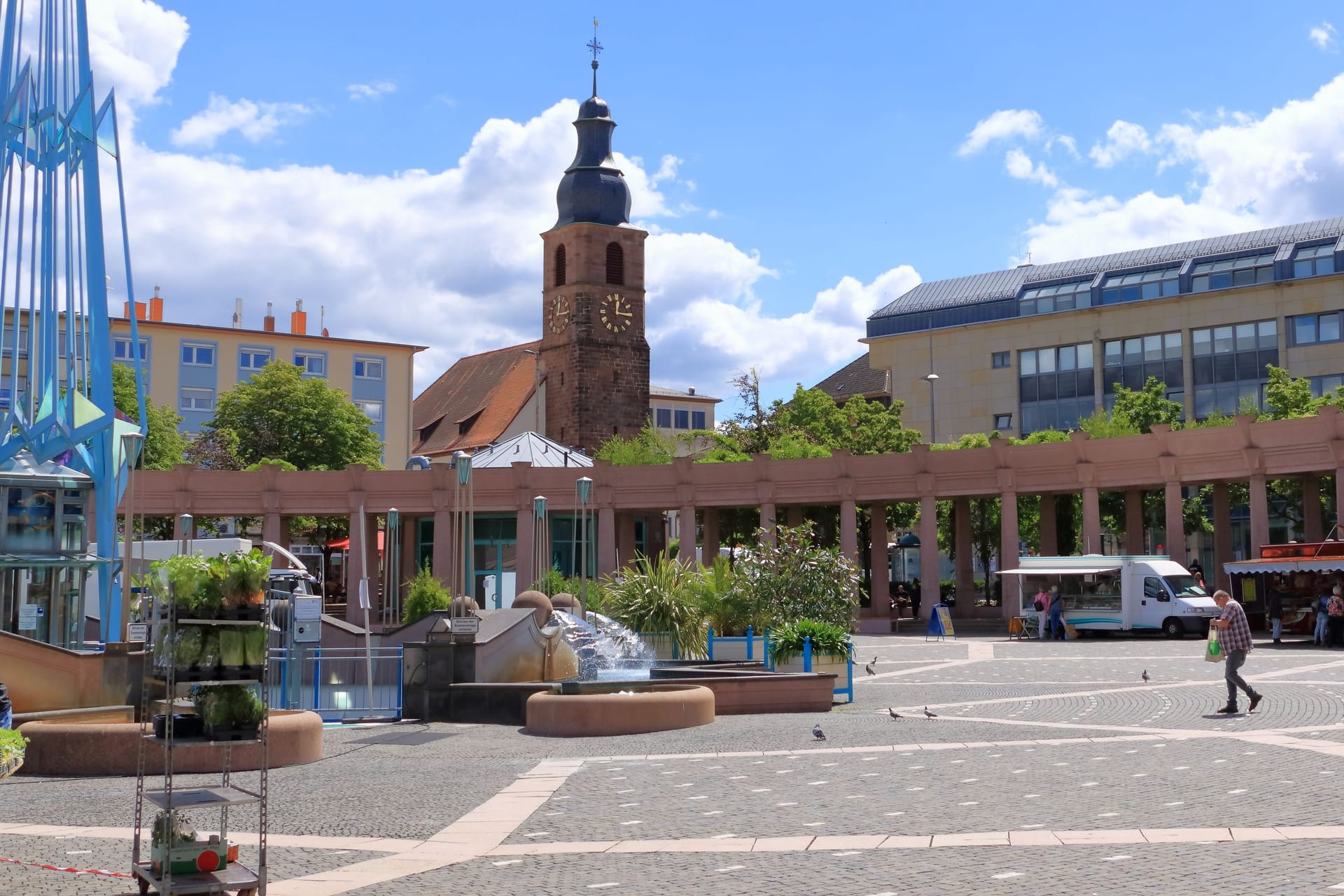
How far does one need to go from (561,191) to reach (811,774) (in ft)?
248

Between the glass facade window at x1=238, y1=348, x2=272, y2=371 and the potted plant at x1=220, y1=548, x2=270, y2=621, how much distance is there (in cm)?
8349

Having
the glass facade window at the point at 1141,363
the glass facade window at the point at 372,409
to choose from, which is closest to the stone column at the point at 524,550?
the glass facade window at the point at 1141,363

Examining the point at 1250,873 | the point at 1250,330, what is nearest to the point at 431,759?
the point at 1250,873

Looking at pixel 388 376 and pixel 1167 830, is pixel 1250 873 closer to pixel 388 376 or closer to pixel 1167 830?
pixel 1167 830

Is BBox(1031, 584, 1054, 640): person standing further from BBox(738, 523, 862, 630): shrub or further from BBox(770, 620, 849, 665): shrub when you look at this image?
BBox(770, 620, 849, 665): shrub

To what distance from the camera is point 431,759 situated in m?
16.6

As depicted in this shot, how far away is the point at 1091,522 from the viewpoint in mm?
46188

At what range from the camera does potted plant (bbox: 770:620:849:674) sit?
75.6 ft

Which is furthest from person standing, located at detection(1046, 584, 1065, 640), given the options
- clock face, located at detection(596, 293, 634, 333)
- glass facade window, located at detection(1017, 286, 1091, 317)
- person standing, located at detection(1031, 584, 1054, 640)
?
glass facade window, located at detection(1017, 286, 1091, 317)

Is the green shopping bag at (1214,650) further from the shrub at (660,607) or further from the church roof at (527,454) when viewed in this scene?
the church roof at (527,454)

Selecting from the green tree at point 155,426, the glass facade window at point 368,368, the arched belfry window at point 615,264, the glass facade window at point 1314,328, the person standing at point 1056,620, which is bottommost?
the person standing at point 1056,620

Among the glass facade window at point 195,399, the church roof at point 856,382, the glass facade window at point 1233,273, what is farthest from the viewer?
the church roof at point 856,382

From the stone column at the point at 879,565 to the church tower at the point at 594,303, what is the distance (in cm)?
3109

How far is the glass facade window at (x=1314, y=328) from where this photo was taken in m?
75.6
